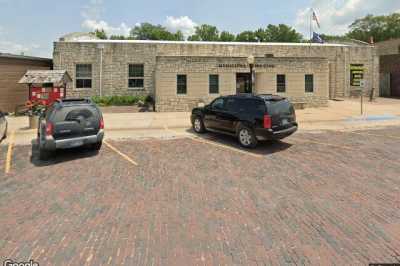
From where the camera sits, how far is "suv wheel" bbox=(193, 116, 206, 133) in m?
12.5

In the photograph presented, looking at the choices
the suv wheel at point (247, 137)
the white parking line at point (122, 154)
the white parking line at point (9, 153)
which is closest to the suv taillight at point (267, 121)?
the suv wheel at point (247, 137)

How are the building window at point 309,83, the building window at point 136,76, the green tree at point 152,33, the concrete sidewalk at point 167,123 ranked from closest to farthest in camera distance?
the concrete sidewalk at point 167,123 → the building window at point 309,83 → the building window at point 136,76 → the green tree at point 152,33

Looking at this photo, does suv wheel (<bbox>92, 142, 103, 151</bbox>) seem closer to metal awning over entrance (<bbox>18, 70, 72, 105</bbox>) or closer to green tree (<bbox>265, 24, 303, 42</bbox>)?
metal awning over entrance (<bbox>18, 70, 72, 105</bbox>)

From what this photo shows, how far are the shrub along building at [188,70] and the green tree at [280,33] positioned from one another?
52.8 m

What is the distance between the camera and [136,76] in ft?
80.5

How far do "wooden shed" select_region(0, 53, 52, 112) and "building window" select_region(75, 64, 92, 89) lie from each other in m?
3.43

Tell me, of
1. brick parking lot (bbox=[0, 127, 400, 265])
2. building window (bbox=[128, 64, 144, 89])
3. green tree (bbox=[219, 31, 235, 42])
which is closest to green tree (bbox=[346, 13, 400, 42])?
green tree (bbox=[219, 31, 235, 42])

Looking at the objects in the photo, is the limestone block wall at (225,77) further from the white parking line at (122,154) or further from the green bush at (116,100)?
the white parking line at (122,154)

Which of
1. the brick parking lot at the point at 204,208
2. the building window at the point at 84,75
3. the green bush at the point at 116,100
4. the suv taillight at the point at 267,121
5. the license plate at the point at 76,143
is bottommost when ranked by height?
the brick parking lot at the point at 204,208

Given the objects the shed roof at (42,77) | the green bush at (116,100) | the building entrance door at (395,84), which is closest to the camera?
the shed roof at (42,77)

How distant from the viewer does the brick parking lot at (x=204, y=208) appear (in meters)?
3.76

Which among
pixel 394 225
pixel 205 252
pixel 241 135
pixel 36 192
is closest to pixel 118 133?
pixel 241 135

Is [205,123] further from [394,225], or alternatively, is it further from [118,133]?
[394,225]

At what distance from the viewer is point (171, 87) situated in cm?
2058
